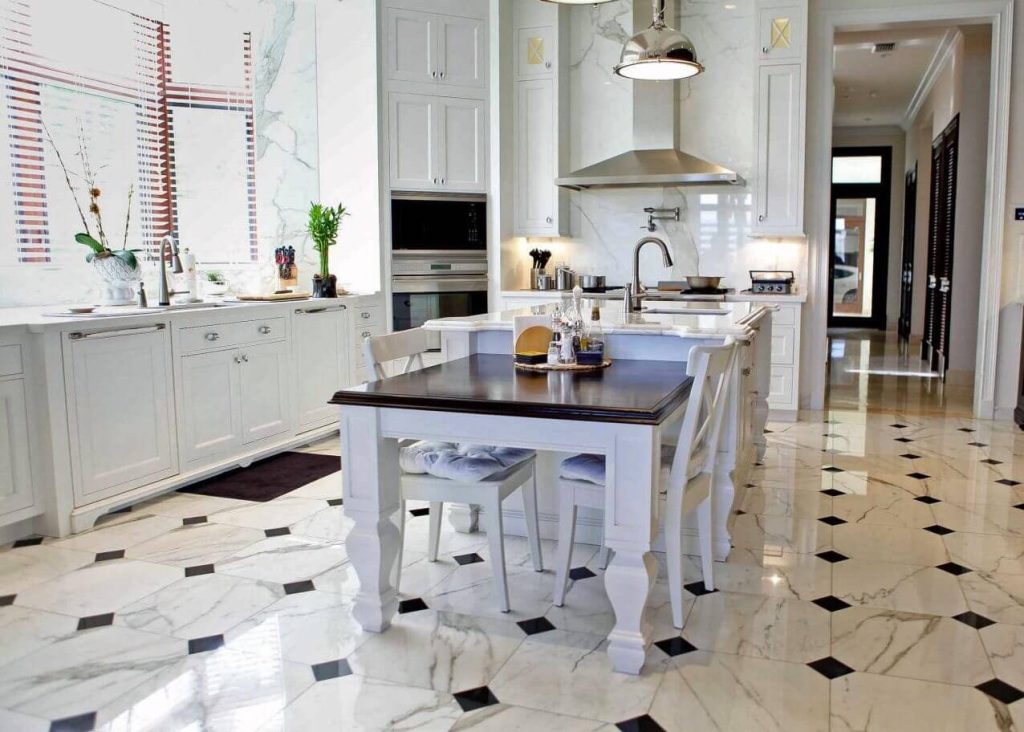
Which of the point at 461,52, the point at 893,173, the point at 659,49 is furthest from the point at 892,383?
the point at 893,173

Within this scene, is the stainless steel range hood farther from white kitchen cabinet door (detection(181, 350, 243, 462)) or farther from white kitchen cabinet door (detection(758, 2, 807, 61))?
white kitchen cabinet door (detection(181, 350, 243, 462))

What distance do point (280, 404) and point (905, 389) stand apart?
5159 millimetres

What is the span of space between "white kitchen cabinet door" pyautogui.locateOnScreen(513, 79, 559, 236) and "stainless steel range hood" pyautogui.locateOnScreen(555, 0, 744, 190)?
193mm

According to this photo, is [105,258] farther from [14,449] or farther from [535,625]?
[535,625]

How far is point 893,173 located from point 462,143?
9.64 m

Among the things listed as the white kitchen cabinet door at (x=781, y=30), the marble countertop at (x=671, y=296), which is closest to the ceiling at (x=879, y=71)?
the white kitchen cabinet door at (x=781, y=30)

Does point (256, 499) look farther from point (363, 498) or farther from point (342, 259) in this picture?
point (342, 259)

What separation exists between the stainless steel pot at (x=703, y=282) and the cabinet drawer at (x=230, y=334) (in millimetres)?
2899

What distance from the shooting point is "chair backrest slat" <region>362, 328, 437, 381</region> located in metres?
2.92

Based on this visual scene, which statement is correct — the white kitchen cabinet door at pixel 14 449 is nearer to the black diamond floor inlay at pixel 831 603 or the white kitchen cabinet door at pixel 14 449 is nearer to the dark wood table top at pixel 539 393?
the dark wood table top at pixel 539 393

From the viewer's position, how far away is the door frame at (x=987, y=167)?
5.72 m

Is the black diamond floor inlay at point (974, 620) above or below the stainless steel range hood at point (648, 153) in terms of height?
below

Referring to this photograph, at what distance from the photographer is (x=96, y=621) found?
2766 millimetres

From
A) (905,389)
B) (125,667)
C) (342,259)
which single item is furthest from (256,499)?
(905,389)
